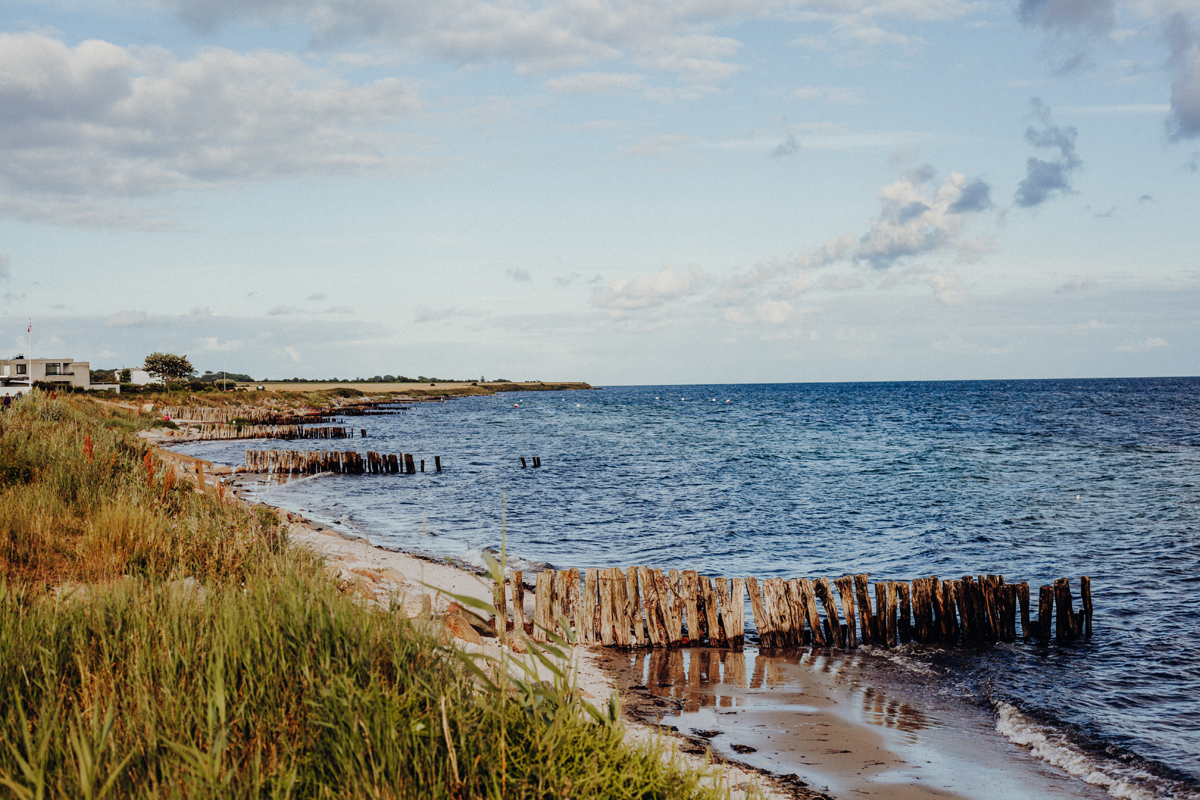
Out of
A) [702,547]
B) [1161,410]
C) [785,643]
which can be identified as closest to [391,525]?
[702,547]

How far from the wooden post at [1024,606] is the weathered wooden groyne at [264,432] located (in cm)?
4746

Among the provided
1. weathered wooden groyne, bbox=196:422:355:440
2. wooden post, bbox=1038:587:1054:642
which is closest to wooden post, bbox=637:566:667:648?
→ wooden post, bbox=1038:587:1054:642

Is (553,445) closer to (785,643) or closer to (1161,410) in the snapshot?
(785,643)

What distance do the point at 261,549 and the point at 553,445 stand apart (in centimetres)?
4270

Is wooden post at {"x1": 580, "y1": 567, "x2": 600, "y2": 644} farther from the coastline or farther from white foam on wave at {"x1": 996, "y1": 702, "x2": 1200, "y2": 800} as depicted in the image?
white foam on wave at {"x1": 996, "y1": 702, "x2": 1200, "y2": 800}

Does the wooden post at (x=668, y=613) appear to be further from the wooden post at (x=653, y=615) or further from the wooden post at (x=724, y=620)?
the wooden post at (x=724, y=620)

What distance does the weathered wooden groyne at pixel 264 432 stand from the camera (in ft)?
158

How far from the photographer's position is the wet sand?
6.62 metres

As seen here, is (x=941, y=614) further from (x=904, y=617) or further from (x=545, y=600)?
(x=545, y=600)

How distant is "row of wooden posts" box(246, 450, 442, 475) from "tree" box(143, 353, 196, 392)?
61.5 m

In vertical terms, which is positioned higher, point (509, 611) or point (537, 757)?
point (537, 757)

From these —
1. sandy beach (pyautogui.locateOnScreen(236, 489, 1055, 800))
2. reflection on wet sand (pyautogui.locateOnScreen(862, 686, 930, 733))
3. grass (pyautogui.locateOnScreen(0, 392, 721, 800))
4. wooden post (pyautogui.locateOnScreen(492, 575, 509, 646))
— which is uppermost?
wooden post (pyautogui.locateOnScreen(492, 575, 509, 646))

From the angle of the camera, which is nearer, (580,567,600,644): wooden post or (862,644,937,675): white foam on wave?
(862,644,937,675): white foam on wave

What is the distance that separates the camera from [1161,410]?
68.1m
